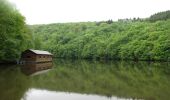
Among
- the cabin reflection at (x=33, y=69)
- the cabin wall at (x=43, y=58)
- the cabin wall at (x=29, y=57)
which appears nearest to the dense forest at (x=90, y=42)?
the cabin wall at (x=29, y=57)

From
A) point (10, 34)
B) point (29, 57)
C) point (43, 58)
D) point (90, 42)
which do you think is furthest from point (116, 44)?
point (10, 34)

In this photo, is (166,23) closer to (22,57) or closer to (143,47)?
(143,47)

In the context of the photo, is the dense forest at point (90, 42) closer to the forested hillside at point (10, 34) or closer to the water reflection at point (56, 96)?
the forested hillside at point (10, 34)

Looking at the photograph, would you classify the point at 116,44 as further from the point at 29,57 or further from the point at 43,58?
the point at 29,57

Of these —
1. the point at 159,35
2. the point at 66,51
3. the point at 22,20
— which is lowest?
the point at 66,51

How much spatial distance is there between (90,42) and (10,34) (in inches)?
3803

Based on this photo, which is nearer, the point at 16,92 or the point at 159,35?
the point at 16,92

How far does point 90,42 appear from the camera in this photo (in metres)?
153

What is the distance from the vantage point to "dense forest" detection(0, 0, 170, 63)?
57719 millimetres

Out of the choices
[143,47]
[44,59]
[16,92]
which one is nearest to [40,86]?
[16,92]

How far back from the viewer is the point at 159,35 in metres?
123

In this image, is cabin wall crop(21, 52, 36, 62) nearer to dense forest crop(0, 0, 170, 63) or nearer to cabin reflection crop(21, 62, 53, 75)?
dense forest crop(0, 0, 170, 63)

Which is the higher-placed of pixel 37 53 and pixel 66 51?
pixel 37 53

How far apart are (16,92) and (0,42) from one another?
33.4 m
